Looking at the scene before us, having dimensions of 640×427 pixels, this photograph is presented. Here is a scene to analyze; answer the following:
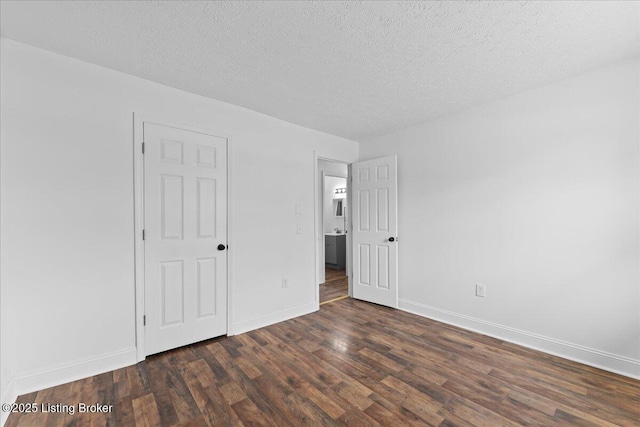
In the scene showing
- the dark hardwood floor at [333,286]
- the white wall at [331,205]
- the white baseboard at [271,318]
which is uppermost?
the white wall at [331,205]

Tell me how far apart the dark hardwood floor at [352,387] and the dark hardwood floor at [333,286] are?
146 cm

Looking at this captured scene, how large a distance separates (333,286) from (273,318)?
181 centimetres

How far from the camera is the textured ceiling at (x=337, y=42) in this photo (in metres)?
1.59

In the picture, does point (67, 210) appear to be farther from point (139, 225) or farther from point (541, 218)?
point (541, 218)

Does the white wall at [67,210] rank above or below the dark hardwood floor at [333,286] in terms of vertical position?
above

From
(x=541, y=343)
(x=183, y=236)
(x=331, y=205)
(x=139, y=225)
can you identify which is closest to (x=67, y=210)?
(x=139, y=225)

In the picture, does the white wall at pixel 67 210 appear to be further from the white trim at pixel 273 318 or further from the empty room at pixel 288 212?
the white trim at pixel 273 318

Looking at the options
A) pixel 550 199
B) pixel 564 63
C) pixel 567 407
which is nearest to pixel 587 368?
pixel 567 407

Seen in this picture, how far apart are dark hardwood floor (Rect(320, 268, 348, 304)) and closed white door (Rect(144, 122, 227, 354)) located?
1775mm

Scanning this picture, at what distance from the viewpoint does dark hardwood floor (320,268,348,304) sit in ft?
13.9

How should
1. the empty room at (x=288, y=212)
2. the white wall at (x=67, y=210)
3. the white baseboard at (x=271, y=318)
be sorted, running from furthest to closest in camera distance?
the white baseboard at (x=271, y=318) → the white wall at (x=67, y=210) → the empty room at (x=288, y=212)

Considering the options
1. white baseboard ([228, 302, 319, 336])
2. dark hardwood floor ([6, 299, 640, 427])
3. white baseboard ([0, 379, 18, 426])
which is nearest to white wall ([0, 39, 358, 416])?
white baseboard ([0, 379, 18, 426])

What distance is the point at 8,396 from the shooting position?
174 centimetres

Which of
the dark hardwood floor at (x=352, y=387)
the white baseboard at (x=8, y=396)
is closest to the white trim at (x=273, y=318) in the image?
the dark hardwood floor at (x=352, y=387)
